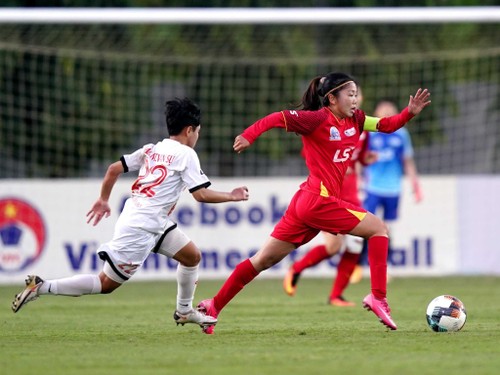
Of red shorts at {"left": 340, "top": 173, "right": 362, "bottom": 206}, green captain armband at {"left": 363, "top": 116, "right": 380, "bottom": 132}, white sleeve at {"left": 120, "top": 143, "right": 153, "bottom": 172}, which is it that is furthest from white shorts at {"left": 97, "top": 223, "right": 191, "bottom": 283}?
red shorts at {"left": 340, "top": 173, "right": 362, "bottom": 206}

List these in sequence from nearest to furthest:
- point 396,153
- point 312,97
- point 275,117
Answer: point 275,117 < point 312,97 < point 396,153

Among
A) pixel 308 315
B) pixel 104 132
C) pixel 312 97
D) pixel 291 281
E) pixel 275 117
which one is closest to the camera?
pixel 275 117

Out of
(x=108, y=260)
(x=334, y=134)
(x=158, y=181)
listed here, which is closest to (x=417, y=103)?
(x=334, y=134)

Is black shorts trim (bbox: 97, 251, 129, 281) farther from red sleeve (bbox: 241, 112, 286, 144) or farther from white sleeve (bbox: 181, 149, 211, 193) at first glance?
red sleeve (bbox: 241, 112, 286, 144)

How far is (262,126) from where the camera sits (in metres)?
8.41

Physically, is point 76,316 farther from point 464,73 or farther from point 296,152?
point 464,73

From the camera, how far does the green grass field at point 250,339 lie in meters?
6.77

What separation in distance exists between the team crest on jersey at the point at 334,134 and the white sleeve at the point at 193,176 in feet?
3.46

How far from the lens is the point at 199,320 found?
347 inches

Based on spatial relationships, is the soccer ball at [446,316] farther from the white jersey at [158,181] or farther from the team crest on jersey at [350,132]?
the white jersey at [158,181]

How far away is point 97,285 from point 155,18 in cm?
703

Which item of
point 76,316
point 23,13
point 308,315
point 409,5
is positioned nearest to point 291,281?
point 308,315

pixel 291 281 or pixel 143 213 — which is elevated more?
pixel 143 213

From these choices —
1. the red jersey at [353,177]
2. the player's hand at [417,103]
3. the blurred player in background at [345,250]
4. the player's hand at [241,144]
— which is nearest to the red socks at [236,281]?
the player's hand at [241,144]
